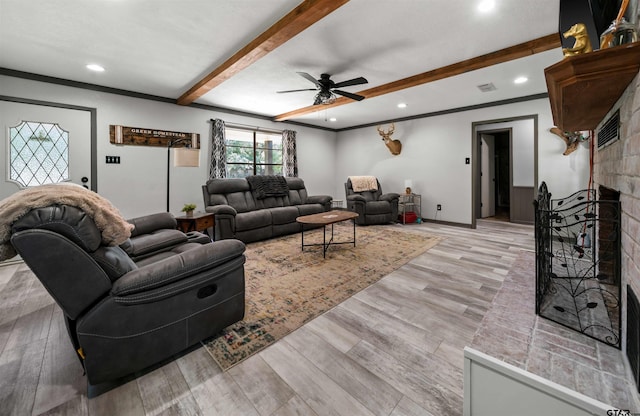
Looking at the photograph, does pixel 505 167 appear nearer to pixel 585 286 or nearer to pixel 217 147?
pixel 585 286

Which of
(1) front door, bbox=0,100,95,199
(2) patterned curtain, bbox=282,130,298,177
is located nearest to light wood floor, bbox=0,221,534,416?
(1) front door, bbox=0,100,95,199

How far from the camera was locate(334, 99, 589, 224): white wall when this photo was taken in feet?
14.1

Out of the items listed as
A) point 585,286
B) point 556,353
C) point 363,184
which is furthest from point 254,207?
point 585,286

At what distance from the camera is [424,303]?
2119 millimetres

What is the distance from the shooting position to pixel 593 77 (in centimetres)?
119

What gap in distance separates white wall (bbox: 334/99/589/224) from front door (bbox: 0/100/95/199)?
5668 mm

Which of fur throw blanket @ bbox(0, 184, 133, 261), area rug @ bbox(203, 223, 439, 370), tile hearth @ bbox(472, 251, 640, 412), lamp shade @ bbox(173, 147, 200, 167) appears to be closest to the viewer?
fur throw blanket @ bbox(0, 184, 133, 261)

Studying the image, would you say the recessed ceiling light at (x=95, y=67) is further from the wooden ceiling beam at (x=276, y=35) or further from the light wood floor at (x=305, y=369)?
the light wood floor at (x=305, y=369)

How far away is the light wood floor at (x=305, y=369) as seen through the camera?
3.95ft

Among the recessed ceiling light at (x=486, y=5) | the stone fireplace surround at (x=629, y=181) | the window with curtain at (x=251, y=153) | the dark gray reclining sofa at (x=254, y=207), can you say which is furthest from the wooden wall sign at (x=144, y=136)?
the stone fireplace surround at (x=629, y=181)

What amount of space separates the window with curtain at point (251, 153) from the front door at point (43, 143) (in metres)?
2.25

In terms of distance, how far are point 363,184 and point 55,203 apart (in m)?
5.39

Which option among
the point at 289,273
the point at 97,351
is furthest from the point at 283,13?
the point at 97,351

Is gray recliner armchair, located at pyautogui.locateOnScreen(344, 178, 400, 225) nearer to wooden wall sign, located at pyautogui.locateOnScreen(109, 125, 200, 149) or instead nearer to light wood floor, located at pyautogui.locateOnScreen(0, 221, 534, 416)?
light wood floor, located at pyautogui.locateOnScreen(0, 221, 534, 416)
